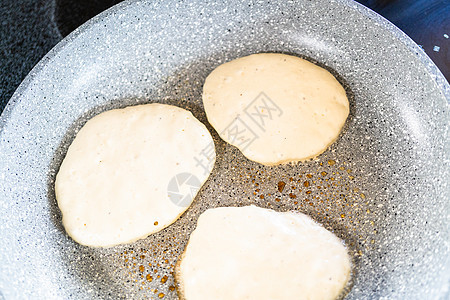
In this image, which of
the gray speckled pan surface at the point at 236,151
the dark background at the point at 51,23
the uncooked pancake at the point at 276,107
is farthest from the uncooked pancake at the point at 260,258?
the dark background at the point at 51,23

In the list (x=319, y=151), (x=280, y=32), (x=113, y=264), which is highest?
(x=280, y=32)

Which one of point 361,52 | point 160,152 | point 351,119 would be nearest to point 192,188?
point 160,152

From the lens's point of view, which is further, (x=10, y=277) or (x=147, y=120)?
(x=147, y=120)

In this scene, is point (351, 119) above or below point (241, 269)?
above

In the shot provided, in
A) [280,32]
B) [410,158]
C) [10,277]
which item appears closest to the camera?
[10,277]

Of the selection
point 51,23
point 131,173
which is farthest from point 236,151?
point 51,23

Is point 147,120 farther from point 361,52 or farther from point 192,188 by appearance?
point 361,52

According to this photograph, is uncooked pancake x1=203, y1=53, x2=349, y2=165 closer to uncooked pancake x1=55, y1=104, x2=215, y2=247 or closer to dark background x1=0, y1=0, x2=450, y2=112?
uncooked pancake x1=55, y1=104, x2=215, y2=247
